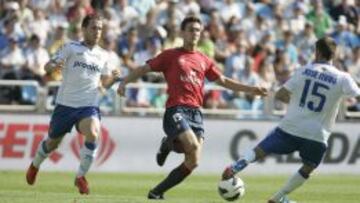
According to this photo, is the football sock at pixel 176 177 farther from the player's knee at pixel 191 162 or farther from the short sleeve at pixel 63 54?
the short sleeve at pixel 63 54

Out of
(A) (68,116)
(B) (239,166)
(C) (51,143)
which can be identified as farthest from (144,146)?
(B) (239,166)

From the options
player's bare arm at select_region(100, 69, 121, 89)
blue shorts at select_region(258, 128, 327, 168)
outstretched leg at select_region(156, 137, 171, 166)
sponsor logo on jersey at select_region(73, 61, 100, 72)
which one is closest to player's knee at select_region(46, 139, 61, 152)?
player's bare arm at select_region(100, 69, 121, 89)

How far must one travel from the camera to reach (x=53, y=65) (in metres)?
17.2

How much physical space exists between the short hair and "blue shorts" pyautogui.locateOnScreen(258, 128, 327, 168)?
113cm

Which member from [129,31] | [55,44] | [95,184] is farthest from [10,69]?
[95,184]

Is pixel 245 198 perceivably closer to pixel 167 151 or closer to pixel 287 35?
pixel 167 151

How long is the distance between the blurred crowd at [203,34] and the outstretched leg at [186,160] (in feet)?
30.7

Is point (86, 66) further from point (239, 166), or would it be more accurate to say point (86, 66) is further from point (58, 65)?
point (239, 166)

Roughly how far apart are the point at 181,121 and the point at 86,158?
1934 millimetres

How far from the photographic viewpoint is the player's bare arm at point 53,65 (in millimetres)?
17156

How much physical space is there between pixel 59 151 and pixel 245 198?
310 inches

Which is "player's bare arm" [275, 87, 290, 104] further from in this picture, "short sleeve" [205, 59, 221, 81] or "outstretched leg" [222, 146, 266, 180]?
"short sleeve" [205, 59, 221, 81]

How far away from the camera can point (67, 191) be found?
18.8 meters

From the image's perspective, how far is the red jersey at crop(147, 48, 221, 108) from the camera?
16.2 metres
